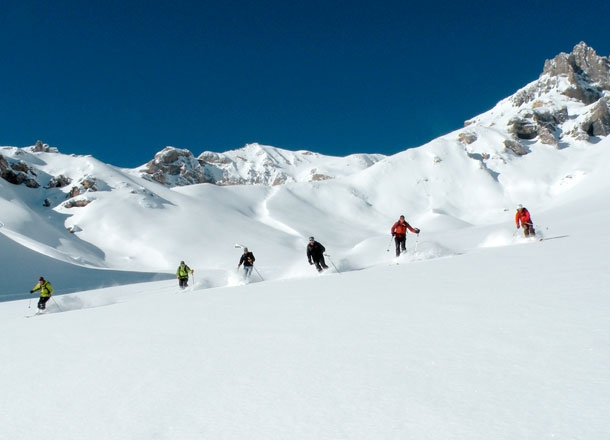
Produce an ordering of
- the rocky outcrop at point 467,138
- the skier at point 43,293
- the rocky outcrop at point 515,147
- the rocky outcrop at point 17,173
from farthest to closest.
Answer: the rocky outcrop at point 467,138 → the rocky outcrop at point 515,147 → the rocky outcrop at point 17,173 → the skier at point 43,293

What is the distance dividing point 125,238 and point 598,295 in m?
64.2

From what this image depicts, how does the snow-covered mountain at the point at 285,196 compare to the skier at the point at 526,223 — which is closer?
the skier at the point at 526,223

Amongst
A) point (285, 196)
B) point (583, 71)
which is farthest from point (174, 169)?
point (583, 71)

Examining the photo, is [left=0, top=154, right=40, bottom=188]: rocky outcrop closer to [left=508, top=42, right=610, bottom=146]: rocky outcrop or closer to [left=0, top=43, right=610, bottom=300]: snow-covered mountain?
[left=0, top=43, right=610, bottom=300]: snow-covered mountain

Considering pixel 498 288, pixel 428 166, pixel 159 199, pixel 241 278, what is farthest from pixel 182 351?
pixel 428 166

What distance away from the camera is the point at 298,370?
4578 mm

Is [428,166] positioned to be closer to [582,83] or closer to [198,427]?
[582,83]

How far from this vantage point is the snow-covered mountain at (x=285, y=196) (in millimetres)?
59781

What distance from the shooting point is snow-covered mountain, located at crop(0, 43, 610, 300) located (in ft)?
196

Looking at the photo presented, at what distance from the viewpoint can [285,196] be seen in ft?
308

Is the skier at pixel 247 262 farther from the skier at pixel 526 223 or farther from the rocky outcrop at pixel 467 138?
the rocky outcrop at pixel 467 138

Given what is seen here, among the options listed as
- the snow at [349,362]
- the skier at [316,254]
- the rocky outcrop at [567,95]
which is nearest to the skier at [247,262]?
the skier at [316,254]

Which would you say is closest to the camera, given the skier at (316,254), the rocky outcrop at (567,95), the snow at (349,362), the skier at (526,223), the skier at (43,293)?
the snow at (349,362)

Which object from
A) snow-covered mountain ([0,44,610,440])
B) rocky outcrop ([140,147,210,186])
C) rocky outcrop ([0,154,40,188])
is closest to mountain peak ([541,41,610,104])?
rocky outcrop ([140,147,210,186])
